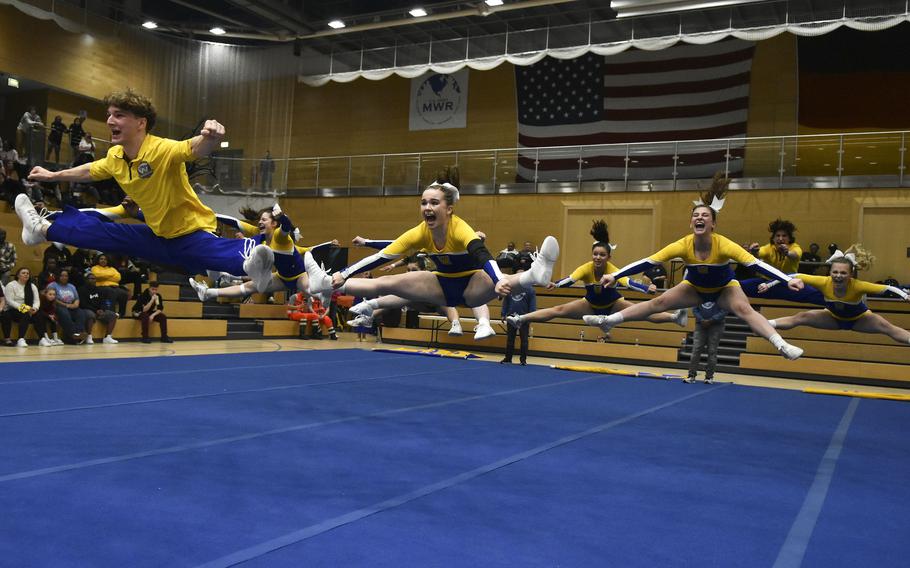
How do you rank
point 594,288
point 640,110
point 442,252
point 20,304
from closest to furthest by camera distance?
point 442,252, point 594,288, point 20,304, point 640,110

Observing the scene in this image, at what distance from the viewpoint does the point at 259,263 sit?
19.2ft

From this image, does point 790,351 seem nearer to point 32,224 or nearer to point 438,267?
point 438,267

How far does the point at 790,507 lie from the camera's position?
14.6 ft

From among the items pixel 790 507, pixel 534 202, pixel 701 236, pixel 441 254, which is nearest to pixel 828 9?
pixel 534 202

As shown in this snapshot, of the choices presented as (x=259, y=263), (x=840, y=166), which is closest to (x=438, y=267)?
(x=259, y=263)

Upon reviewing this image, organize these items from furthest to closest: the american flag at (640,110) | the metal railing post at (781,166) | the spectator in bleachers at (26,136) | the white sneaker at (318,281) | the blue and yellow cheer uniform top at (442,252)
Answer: the american flag at (640,110), the metal railing post at (781,166), the spectator in bleachers at (26,136), the blue and yellow cheer uniform top at (442,252), the white sneaker at (318,281)

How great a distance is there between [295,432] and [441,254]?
2162 mm

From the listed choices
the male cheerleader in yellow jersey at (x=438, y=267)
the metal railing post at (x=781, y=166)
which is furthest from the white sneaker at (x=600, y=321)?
the metal railing post at (x=781, y=166)

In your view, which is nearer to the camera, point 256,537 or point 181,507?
point 256,537

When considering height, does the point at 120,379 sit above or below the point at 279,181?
below

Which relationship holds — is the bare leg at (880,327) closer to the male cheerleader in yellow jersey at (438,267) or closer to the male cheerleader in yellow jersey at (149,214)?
the male cheerleader in yellow jersey at (438,267)

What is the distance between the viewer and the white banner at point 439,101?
2325 centimetres

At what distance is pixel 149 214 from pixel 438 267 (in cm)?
266

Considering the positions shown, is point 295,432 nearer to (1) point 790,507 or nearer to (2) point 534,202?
(1) point 790,507
